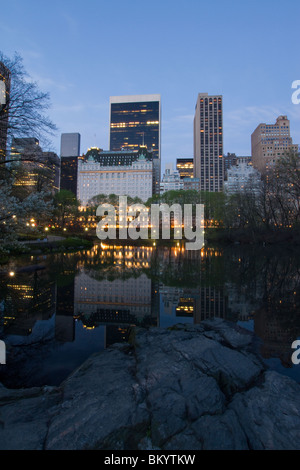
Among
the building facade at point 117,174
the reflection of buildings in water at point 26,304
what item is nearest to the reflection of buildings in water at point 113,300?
the reflection of buildings in water at point 26,304

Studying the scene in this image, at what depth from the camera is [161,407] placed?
9.50ft

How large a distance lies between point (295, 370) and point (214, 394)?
2351 mm

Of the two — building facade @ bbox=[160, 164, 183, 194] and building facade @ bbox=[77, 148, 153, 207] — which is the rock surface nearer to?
building facade @ bbox=[77, 148, 153, 207]

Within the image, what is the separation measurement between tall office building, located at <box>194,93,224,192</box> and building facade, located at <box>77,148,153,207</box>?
212 feet

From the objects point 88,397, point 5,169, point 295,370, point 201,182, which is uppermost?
point 201,182

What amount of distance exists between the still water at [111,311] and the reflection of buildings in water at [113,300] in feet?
0.10

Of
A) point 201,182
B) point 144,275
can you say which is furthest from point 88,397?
point 201,182

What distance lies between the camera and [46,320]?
7176 millimetres

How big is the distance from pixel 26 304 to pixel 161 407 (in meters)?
7.25

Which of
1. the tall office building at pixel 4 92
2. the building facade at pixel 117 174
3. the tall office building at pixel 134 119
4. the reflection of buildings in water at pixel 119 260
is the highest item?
the tall office building at pixel 134 119

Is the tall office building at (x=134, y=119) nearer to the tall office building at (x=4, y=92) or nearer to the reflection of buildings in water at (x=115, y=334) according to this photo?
the tall office building at (x=4, y=92)

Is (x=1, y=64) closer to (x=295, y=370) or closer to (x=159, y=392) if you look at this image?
(x=159, y=392)

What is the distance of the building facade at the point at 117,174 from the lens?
12794 cm

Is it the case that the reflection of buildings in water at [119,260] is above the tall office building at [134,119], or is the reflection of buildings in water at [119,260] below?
below
